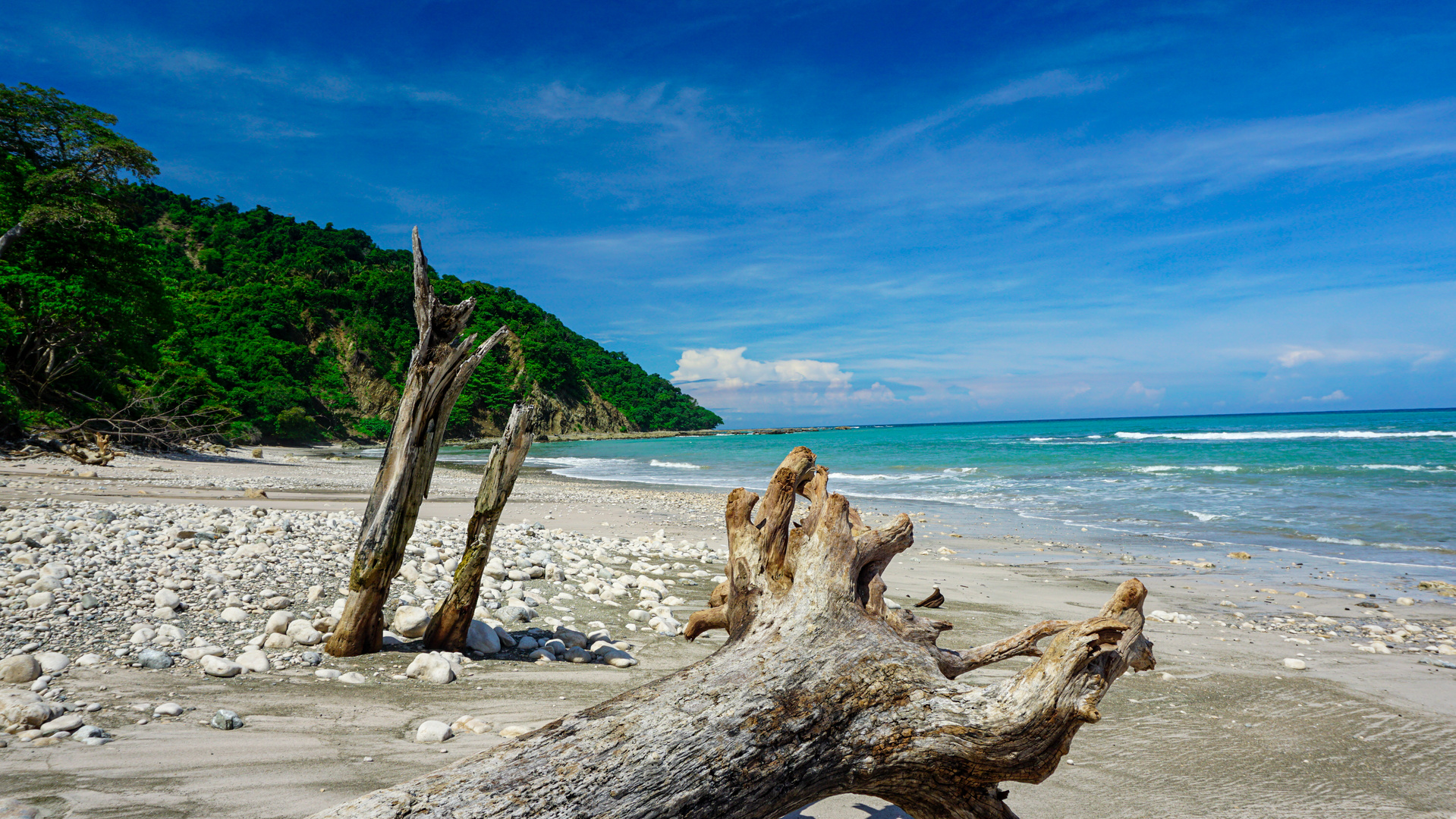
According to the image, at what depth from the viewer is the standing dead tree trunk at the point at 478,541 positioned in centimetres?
473

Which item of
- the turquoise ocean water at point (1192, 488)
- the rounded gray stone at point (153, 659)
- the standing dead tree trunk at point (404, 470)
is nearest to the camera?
the rounded gray stone at point (153, 659)

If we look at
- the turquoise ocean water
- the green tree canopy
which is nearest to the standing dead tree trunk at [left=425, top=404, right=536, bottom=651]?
the turquoise ocean water

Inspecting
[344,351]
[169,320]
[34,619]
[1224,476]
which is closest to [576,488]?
[169,320]

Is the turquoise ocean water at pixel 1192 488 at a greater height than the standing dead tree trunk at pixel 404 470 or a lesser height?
lesser

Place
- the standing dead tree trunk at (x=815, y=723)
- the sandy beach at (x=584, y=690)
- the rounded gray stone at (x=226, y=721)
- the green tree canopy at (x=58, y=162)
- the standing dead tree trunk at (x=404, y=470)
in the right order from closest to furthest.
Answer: the standing dead tree trunk at (x=815, y=723), the sandy beach at (x=584, y=690), the rounded gray stone at (x=226, y=721), the standing dead tree trunk at (x=404, y=470), the green tree canopy at (x=58, y=162)

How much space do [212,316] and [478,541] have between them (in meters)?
65.6

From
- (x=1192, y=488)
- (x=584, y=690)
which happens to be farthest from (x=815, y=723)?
(x=1192, y=488)

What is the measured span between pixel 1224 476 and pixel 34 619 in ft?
90.6

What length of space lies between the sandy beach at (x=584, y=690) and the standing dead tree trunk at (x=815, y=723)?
0.74 metres

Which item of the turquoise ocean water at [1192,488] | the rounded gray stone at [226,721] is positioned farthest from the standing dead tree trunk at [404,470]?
the turquoise ocean water at [1192,488]

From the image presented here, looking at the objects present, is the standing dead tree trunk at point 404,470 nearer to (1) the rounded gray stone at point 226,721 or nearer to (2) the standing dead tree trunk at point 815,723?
(1) the rounded gray stone at point 226,721

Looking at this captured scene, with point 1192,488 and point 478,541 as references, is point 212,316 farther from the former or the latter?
point 1192,488

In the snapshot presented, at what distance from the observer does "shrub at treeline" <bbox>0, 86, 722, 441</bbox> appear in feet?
65.6

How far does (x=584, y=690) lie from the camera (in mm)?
4355
